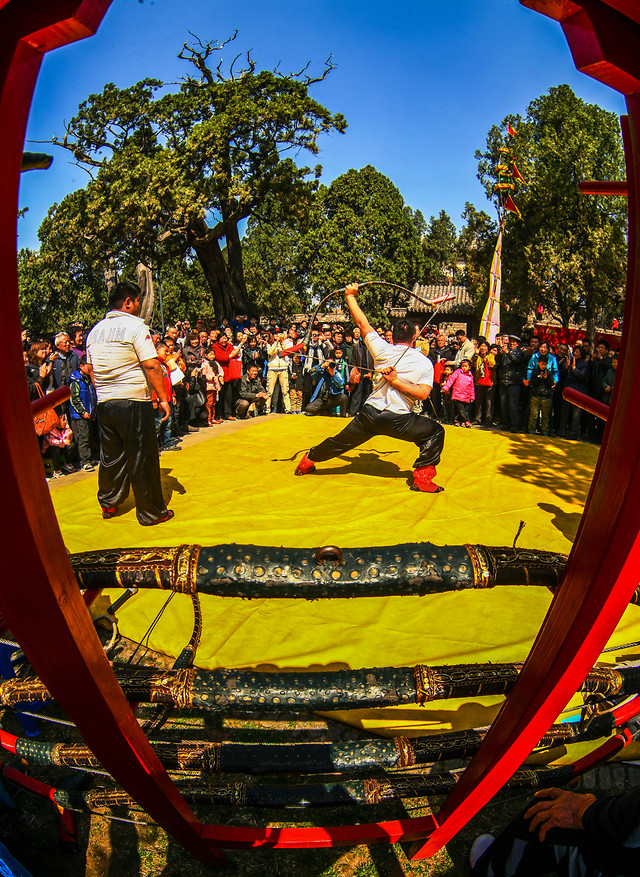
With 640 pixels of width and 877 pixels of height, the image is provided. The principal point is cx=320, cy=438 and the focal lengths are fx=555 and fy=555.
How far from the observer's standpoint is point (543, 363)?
9.17m

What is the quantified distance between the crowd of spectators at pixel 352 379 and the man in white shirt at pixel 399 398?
2.90 m

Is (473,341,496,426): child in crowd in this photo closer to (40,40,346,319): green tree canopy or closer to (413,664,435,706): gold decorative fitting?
(40,40,346,319): green tree canopy

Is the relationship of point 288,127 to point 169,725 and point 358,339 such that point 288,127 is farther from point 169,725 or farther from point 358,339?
point 358,339

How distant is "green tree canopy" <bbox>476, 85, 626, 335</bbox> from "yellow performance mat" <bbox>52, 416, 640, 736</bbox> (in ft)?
12.9

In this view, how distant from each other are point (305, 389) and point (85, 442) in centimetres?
527

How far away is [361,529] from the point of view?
466cm

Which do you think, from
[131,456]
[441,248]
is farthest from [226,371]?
[441,248]

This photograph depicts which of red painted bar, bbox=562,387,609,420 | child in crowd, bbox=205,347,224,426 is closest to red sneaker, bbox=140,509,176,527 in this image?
red painted bar, bbox=562,387,609,420

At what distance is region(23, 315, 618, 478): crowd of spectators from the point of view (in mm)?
9109

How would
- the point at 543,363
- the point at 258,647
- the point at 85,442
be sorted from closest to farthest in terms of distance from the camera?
the point at 258,647 < the point at 85,442 < the point at 543,363

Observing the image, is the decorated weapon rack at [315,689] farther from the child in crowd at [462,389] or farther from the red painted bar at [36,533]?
the child in crowd at [462,389]

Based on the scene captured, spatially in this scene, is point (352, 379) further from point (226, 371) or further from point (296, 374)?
point (226, 371)

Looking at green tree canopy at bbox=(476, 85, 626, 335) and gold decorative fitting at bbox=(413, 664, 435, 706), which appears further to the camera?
green tree canopy at bbox=(476, 85, 626, 335)

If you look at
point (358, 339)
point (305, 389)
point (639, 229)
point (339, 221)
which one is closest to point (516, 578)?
point (639, 229)
